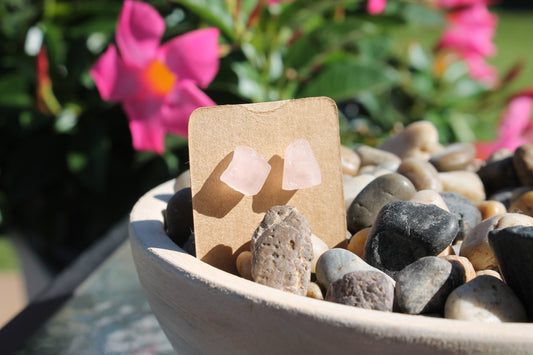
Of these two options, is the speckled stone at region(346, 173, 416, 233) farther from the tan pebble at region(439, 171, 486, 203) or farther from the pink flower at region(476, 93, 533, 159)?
the pink flower at region(476, 93, 533, 159)

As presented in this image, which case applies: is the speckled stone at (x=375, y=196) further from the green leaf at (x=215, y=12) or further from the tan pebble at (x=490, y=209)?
the green leaf at (x=215, y=12)

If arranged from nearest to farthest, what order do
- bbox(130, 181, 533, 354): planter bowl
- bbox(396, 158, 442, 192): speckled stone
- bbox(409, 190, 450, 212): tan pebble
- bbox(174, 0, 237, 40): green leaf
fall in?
1. bbox(130, 181, 533, 354): planter bowl
2. bbox(409, 190, 450, 212): tan pebble
3. bbox(396, 158, 442, 192): speckled stone
4. bbox(174, 0, 237, 40): green leaf

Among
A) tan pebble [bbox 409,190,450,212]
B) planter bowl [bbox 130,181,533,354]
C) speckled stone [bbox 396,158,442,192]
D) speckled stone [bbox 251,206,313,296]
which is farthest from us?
speckled stone [bbox 396,158,442,192]

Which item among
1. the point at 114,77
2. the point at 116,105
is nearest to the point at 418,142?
the point at 114,77

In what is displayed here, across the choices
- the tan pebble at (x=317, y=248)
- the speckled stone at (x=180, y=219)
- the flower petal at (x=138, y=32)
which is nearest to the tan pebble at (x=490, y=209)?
the tan pebble at (x=317, y=248)

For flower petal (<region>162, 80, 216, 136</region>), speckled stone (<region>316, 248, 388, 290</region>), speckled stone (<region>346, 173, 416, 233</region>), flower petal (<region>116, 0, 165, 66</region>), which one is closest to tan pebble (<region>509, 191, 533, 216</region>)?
speckled stone (<region>346, 173, 416, 233</region>)
